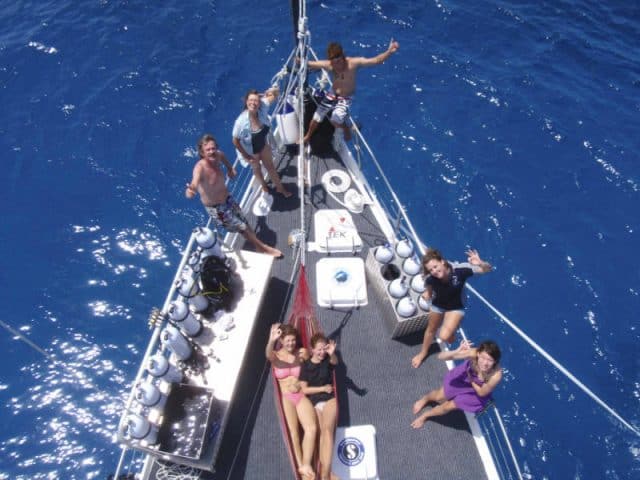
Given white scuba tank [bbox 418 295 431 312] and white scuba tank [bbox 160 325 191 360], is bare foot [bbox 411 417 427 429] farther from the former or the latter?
white scuba tank [bbox 160 325 191 360]

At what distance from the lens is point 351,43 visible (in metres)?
14.8

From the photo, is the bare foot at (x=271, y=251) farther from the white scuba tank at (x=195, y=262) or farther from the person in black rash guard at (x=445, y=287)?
the person in black rash guard at (x=445, y=287)

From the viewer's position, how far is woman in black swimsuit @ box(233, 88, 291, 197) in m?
7.45

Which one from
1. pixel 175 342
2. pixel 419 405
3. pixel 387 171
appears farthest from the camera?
pixel 387 171

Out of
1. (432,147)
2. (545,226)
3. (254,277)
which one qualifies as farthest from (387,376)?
(432,147)

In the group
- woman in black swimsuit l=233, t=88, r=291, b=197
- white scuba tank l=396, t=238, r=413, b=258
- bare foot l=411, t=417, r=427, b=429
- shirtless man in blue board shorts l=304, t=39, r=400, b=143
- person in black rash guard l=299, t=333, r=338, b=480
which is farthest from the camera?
shirtless man in blue board shorts l=304, t=39, r=400, b=143

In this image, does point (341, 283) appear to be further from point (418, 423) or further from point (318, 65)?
point (318, 65)

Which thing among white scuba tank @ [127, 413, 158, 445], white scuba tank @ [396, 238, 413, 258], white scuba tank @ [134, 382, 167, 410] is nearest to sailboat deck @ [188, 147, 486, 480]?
white scuba tank @ [396, 238, 413, 258]

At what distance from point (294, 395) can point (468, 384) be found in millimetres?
2529

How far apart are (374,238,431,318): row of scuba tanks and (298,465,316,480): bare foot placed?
2.74 m

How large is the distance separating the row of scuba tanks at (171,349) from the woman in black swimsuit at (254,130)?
203cm

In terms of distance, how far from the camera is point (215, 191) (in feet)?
23.8

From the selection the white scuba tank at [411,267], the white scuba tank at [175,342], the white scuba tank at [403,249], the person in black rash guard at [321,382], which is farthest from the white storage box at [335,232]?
the white scuba tank at [175,342]

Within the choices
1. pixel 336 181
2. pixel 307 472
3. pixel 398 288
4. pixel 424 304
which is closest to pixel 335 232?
pixel 336 181
